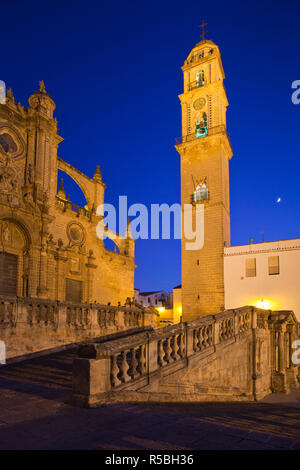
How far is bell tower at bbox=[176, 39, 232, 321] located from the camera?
32.5 meters

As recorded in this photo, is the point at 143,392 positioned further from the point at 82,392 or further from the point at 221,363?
the point at 221,363

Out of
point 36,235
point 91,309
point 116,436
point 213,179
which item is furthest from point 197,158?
point 116,436

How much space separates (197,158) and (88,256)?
1511 cm

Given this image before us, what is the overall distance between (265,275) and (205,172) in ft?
38.5

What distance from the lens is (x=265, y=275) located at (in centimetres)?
2911

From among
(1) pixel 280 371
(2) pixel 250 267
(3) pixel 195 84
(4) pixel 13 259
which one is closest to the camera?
(1) pixel 280 371

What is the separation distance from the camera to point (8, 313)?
36.5 ft

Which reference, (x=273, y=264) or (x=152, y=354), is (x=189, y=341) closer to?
(x=152, y=354)

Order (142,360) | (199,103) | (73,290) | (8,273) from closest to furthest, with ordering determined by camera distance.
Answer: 1. (142,360)
2. (8,273)
3. (73,290)
4. (199,103)

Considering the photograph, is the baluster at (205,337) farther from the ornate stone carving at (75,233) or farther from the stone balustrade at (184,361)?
the ornate stone carving at (75,233)

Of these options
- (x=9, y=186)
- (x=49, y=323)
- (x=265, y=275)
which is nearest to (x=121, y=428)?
(x=49, y=323)

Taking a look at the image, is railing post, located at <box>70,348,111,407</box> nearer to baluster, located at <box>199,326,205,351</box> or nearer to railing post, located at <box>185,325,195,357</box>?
railing post, located at <box>185,325,195,357</box>

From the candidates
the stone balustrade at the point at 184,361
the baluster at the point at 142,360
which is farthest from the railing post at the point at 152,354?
the baluster at the point at 142,360
